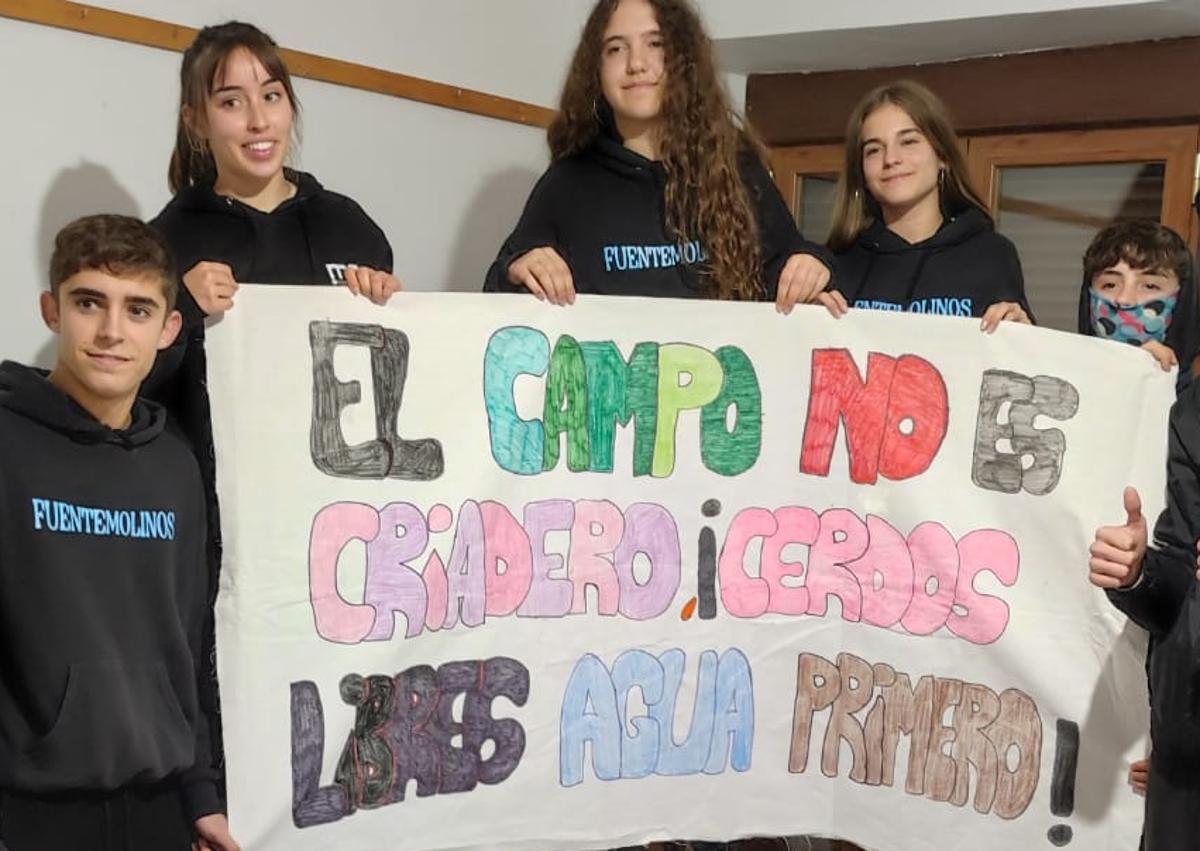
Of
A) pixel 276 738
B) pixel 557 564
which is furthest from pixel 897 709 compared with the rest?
pixel 276 738

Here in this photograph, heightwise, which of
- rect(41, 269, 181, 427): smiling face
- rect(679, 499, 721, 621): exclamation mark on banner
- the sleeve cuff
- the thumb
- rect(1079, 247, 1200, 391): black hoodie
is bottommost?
the sleeve cuff

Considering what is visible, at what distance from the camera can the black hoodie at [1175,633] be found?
131 centimetres

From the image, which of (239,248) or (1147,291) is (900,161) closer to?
(1147,291)

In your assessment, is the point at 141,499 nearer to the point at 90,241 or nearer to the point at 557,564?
the point at 90,241

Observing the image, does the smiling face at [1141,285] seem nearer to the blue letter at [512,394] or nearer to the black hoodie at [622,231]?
the black hoodie at [622,231]

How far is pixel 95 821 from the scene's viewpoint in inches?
54.1

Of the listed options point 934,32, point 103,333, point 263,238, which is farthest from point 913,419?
point 934,32

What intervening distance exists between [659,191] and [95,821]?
1.17m

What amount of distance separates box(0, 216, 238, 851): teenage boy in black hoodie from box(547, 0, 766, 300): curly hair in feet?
2.50

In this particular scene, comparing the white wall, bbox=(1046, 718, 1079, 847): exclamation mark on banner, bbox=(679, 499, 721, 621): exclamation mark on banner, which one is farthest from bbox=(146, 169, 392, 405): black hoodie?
the white wall

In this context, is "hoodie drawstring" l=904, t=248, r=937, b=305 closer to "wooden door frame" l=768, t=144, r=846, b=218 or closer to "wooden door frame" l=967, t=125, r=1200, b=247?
"wooden door frame" l=967, t=125, r=1200, b=247

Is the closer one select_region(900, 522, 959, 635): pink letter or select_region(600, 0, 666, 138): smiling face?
select_region(900, 522, 959, 635): pink letter

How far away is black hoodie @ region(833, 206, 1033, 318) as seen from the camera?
193 cm

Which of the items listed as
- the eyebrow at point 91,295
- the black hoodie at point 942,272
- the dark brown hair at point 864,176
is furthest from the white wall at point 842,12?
the eyebrow at point 91,295
